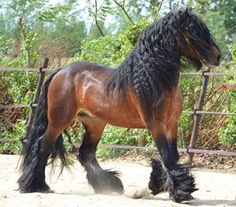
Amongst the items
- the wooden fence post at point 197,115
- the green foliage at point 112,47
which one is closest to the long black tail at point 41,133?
the wooden fence post at point 197,115

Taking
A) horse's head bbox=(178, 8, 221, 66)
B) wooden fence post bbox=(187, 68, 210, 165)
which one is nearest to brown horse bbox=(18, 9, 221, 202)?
horse's head bbox=(178, 8, 221, 66)

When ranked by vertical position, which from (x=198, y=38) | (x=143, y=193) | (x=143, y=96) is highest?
(x=198, y=38)

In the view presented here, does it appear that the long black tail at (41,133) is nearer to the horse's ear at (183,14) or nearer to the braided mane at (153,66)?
the braided mane at (153,66)

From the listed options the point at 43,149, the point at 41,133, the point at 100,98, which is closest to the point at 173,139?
the point at 100,98

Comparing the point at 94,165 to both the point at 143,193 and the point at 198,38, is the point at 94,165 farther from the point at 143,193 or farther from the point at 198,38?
the point at 198,38

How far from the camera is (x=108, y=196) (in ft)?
23.2

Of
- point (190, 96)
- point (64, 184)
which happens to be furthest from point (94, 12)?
point (64, 184)

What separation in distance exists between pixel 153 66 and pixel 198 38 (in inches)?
20.4

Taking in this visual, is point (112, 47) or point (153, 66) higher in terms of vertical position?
point (153, 66)

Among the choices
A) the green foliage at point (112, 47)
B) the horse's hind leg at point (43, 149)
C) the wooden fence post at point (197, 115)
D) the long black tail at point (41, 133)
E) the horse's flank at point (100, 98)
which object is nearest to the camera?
the horse's flank at point (100, 98)

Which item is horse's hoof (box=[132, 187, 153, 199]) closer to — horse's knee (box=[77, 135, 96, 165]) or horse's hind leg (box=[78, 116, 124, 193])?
horse's hind leg (box=[78, 116, 124, 193])

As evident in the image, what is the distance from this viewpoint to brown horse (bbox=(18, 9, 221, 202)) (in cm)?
647

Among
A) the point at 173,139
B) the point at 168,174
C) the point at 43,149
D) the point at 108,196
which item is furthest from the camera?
the point at 43,149

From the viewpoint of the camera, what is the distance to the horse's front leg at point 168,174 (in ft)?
20.7
